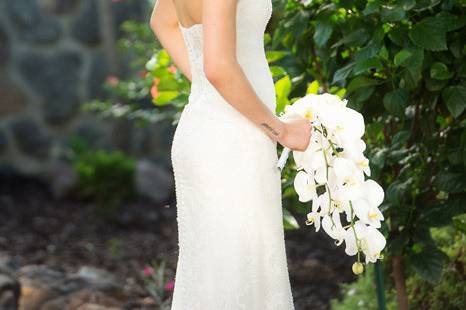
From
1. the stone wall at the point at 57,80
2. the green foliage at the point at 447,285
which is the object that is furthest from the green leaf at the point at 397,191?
the stone wall at the point at 57,80

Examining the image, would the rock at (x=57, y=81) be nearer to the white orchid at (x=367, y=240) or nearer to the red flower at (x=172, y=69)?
the red flower at (x=172, y=69)

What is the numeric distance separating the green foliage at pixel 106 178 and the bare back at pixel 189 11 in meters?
4.00

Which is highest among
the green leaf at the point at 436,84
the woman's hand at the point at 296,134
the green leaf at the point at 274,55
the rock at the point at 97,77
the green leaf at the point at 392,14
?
the rock at the point at 97,77

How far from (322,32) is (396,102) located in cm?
31

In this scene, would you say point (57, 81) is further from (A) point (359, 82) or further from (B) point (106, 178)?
(A) point (359, 82)

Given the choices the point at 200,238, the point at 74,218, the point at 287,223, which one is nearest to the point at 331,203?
the point at 200,238

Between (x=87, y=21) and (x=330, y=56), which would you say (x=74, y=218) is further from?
(x=330, y=56)

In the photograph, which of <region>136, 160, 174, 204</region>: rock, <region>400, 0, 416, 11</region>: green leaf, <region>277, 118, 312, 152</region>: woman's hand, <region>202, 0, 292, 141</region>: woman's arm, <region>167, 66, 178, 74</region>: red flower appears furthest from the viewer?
<region>136, 160, 174, 204</region>: rock

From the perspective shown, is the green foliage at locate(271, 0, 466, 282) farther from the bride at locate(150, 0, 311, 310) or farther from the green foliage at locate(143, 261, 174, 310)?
the green foliage at locate(143, 261, 174, 310)

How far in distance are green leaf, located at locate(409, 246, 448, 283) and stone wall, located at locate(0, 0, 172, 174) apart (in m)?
4.28

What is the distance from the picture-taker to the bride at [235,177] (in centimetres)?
238

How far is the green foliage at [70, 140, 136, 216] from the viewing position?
6430 millimetres

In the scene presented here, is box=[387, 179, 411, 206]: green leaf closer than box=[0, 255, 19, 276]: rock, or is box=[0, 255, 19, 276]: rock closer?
box=[387, 179, 411, 206]: green leaf

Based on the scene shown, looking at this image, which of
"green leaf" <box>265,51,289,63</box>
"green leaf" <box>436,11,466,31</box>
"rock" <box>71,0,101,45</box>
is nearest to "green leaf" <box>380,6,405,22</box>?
"green leaf" <box>436,11,466,31</box>
